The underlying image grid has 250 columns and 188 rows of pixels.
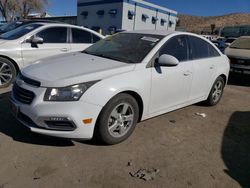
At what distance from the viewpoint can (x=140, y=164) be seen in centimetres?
316

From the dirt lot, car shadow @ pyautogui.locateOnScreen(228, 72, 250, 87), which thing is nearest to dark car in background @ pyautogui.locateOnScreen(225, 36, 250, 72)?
car shadow @ pyautogui.locateOnScreen(228, 72, 250, 87)

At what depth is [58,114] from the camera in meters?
3.02

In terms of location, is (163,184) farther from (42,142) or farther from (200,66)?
(200,66)

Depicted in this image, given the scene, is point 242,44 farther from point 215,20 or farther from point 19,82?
point 215,20

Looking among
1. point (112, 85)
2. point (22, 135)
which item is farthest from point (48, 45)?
point (112, 85)

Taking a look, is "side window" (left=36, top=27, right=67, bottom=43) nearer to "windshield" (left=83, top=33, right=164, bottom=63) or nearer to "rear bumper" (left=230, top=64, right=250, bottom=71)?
"windshield" (left=83, top=33, right=164, bottom=63)

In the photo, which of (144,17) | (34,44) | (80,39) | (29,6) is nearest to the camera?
(34,44)

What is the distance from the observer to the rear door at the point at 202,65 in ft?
15.3

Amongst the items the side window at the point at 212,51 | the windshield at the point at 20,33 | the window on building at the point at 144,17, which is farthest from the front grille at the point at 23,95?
the window on building at the point at 144,17

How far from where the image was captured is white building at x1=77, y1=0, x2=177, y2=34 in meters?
34.3

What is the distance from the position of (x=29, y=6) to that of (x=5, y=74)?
105 ft

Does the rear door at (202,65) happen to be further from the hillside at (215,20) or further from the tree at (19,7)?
the hillside at (215,20)

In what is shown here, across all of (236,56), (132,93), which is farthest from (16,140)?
(236,56)

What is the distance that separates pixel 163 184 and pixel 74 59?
2.29m
